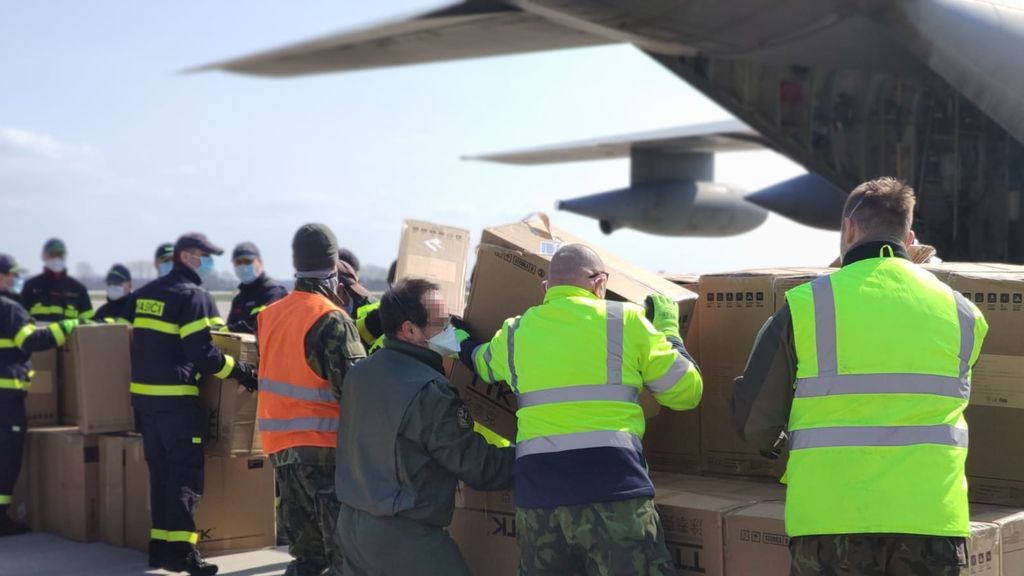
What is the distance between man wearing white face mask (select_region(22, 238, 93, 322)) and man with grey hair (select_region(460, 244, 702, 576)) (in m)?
6.80

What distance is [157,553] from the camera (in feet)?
18.6

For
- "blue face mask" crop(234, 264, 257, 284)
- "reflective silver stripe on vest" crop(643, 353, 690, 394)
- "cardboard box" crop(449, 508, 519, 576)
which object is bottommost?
"cardboard box" crop(449, 508, 519, 576)

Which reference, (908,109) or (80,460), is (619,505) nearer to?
(80,460)

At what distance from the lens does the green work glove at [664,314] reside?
3498mm

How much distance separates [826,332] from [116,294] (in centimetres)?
742

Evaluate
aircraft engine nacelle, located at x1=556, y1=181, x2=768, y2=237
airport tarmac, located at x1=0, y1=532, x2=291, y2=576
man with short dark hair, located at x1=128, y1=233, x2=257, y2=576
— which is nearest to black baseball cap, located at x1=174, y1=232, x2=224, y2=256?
man with short dark hair, located at x1=128, y1=233, x2=257, y2=576

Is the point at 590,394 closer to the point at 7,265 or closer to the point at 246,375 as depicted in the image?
the point at 246,375

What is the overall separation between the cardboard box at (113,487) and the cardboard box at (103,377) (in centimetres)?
12

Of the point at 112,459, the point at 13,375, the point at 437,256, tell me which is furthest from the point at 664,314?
the point at 13,375

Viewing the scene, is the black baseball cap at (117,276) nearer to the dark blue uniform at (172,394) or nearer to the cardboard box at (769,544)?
the dark blue uniform at (172,394)

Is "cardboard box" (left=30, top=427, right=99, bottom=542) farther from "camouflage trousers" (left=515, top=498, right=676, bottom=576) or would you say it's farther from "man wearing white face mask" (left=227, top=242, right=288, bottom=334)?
"camouflage trousers" (left=515, top=498, right=676, bottom=576)

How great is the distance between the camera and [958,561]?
9.05 feet

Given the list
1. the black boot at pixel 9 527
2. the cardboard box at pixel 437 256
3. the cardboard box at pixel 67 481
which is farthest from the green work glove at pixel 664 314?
the black boot at pixel 9 527

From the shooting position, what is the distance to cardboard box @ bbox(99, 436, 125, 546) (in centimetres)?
639
